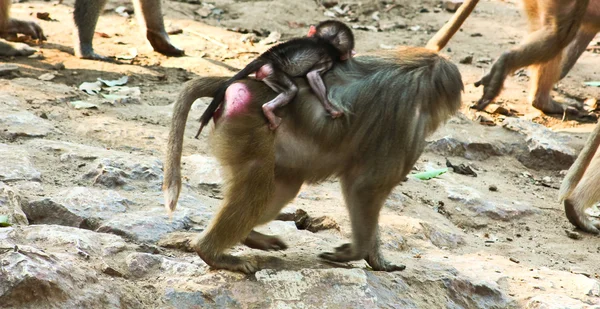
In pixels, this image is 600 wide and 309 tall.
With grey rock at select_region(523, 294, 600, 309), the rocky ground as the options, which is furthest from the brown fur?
grey rock at select_region(523, 294, 600, 309)

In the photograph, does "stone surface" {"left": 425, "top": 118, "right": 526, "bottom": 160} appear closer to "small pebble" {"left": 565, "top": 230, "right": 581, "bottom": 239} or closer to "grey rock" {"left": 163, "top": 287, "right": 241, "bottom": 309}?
"small pebble" {"left": 565, "top": 230, "right": 581, "bottom": 239}

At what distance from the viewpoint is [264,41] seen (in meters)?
9.03

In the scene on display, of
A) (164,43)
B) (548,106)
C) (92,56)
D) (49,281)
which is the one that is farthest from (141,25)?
(49,281)

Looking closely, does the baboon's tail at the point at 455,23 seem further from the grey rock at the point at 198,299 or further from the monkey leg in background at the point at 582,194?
the grey rock at the point at 198,299

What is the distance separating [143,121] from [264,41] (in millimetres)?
3272

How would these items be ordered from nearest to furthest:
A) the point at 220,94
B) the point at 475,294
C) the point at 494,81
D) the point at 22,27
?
1. the point at 220,94
2. the point at 475,294
3. the point at 494,81
4. the point at 22,27

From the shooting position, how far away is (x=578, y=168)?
19.5ft

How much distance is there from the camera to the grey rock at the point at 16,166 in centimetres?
432

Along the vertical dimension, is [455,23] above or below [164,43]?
above

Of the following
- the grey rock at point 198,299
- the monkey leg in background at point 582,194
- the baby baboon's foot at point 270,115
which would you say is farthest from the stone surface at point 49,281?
the monkey leg in background at point 582,194

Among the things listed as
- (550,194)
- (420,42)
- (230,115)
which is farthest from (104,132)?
(420,42)

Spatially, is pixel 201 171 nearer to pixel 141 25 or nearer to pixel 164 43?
pixel 164 43

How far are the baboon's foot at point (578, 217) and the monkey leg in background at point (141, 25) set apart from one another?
13.9 ft

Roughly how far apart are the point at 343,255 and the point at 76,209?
53.5 inches
